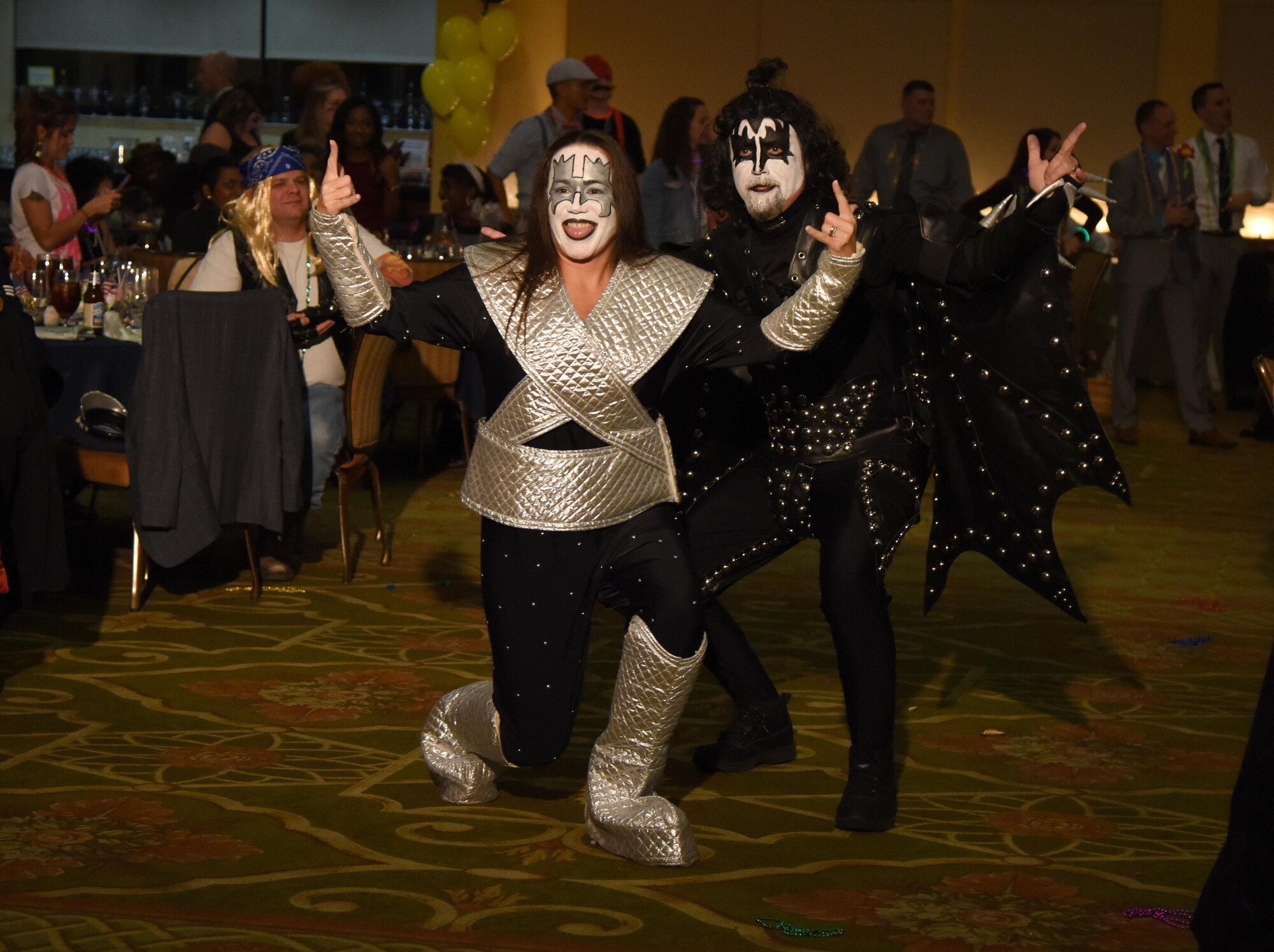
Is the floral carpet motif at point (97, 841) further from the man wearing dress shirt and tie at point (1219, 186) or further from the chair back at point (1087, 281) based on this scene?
the man wearing dress shirt and tie at point (1219, 186)

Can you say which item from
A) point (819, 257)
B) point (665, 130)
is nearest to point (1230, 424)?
point (665, 130)

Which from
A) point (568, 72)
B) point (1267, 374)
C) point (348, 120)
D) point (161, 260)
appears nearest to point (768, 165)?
point (1267, 374)

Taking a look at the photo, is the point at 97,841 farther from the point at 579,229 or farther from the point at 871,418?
the point at 871,418

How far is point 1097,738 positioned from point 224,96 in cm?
544

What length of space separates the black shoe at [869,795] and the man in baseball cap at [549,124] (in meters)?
4.80

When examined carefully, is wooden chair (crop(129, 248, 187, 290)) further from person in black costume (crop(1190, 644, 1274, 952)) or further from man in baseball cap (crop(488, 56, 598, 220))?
person in black costume (crop(1190, 644, 1274, 952))

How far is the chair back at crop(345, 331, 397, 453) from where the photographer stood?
16.6 feet

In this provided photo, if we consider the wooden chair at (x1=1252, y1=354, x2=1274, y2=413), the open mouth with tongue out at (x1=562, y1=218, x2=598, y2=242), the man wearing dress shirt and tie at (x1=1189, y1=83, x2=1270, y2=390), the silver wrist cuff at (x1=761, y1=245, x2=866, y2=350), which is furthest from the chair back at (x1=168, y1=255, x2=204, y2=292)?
the man wearing dress shirt and tie at (x1=1189, y1=83, x2=1270, y2=390)

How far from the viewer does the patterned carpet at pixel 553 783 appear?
2.71m

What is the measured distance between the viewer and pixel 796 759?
359 centimetres

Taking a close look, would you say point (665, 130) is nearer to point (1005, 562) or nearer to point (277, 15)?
point (1005, 562)

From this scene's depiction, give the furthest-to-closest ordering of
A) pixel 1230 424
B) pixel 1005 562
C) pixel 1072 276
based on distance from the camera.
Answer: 1. pixel 1230 424
2. pixel 1072 276
3. pixel 1005 562

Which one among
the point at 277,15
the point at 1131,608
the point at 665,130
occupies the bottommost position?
the point at 1131,608

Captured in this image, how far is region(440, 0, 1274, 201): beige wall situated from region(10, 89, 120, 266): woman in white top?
534cm
